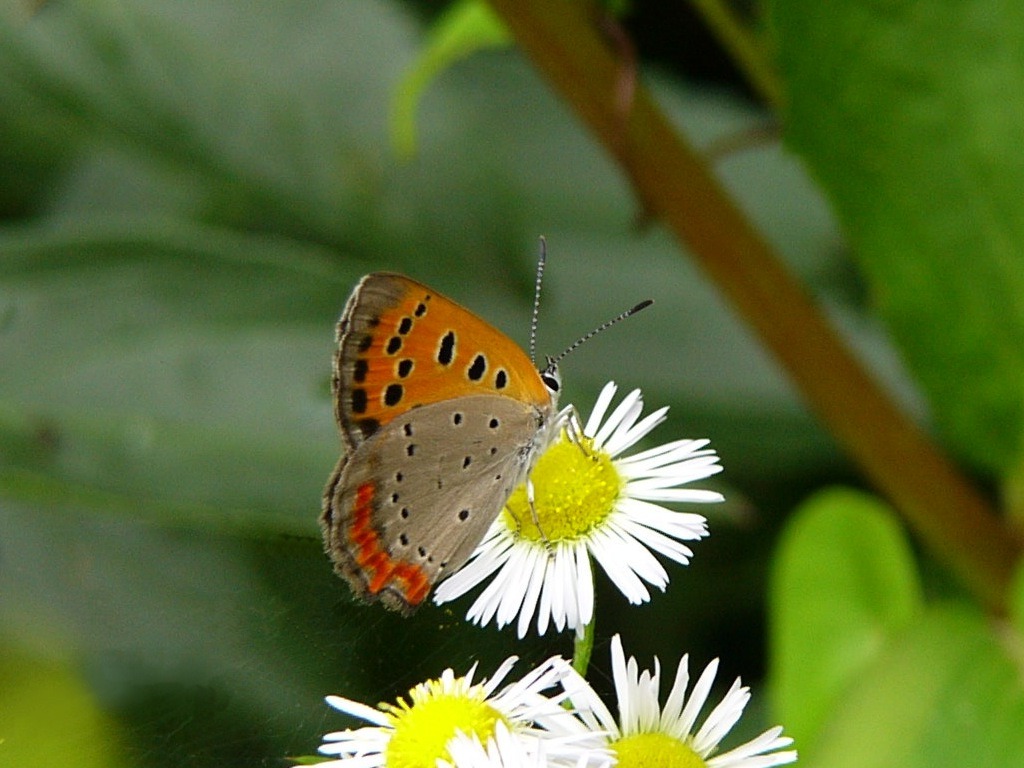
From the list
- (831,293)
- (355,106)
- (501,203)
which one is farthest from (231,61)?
(831,293)

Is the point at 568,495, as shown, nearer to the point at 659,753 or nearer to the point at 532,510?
the point at 532,510

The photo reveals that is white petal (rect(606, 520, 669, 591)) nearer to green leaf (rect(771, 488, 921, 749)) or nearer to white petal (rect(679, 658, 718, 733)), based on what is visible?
white petal (rect(679, 658, 718, 733))

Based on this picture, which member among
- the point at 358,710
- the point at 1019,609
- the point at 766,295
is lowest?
the point at 1019,609

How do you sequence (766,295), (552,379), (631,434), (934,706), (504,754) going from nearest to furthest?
1. (504,754)
2. (631,434)
3. (552,379)
4. (934,706)
5. (766,295)

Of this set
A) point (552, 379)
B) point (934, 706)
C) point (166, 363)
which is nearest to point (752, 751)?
point (552, 379)

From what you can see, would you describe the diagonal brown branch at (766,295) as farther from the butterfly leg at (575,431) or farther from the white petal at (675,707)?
the white petal at (675,707)
